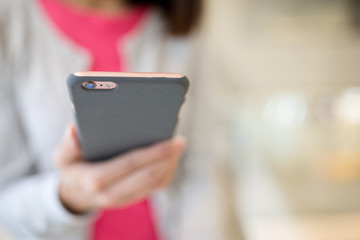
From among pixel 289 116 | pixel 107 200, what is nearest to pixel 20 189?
pixel 107 200

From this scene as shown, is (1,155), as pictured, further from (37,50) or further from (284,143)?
(284,143)

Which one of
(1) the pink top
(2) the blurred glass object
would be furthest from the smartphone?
(2) the blurred glass object

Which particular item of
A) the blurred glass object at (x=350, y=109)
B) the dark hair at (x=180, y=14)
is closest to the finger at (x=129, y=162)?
the dark hair at (x=180, y=14)

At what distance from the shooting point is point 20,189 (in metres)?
0.34

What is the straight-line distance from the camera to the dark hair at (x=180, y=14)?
0.46 meters

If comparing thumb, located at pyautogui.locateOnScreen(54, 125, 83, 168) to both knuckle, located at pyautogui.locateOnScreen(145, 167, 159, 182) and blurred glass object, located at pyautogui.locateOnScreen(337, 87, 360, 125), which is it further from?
blurred glass object, located at pyautogui.locateOnScreen(337, 87, 360, 125)

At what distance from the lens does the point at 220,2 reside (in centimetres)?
111

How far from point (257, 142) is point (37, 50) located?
541 mm

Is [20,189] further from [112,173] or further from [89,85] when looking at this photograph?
[89,85]

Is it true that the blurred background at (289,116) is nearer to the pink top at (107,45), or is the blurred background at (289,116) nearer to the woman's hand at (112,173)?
the pink top at (107,45)

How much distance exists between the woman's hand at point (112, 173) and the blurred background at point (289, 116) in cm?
29

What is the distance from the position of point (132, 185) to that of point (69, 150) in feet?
0.20

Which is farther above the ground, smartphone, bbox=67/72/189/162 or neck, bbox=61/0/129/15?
neck, bbox=61/0/129/15

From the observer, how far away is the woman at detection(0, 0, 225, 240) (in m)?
0.28
